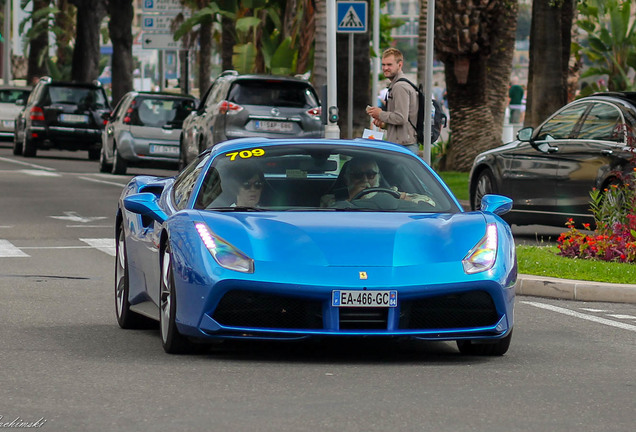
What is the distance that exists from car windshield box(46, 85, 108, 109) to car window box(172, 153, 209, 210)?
27.1 meters

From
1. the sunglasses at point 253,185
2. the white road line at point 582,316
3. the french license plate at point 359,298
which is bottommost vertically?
the white road line at point 582,316

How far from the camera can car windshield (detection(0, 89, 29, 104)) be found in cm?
4472

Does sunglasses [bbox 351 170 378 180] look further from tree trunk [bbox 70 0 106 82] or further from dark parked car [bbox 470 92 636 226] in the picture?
tree trunk [bbox 70 0 106 82]

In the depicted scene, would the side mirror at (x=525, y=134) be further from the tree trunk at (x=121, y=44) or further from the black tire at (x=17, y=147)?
the tree trunk at (x=121, y=44)

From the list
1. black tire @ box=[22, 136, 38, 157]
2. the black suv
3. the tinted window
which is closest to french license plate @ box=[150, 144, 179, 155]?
the tinted window

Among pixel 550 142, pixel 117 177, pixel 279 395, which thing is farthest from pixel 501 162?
pixel 117 177

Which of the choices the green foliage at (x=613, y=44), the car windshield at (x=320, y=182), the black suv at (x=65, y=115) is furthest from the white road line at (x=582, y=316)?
the green foliage at (x=613, y=44)

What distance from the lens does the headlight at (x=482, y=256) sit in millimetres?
8617

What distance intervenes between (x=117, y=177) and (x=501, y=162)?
518 inches

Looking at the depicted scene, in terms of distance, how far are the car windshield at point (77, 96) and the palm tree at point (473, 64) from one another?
32.9 ft

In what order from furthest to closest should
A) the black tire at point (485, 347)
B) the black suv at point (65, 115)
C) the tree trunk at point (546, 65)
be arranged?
the black suv at point (65, 115) < the tree trunk at point (546, 65) < the black tire at point (485, 347)

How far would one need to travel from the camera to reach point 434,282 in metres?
8.45

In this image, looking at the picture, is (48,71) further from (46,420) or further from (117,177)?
(46,420)

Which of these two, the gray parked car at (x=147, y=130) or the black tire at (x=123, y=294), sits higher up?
the black tire at (x=123, y=294)
